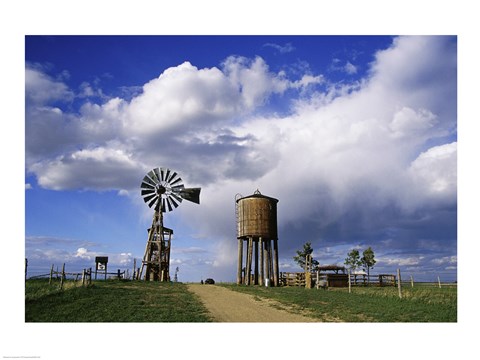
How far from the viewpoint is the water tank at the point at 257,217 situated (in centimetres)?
3159

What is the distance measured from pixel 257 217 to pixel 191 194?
7037 millimetres

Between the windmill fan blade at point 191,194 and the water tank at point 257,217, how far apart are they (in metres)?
4.92

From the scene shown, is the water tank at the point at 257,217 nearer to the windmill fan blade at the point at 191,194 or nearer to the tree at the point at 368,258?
the windmill fan blade at the point at 191,194

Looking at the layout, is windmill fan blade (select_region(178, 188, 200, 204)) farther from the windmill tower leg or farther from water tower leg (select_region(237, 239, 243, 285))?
water tower leg (select_region(237, 239, 243, 285))

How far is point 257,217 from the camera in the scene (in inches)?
1252

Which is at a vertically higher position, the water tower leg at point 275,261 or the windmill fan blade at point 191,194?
the windmill fan blade at point 191,194

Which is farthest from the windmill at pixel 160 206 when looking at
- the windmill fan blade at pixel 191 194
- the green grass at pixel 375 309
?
the green grass at pixel 375 309

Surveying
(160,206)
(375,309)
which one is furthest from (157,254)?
(375,309)

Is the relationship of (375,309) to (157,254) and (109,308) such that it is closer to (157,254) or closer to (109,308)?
(109,308)

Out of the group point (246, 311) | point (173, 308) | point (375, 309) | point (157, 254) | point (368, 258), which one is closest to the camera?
point (173, 308)

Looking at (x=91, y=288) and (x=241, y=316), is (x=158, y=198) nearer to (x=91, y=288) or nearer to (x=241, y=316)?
(x=91, y=288)
